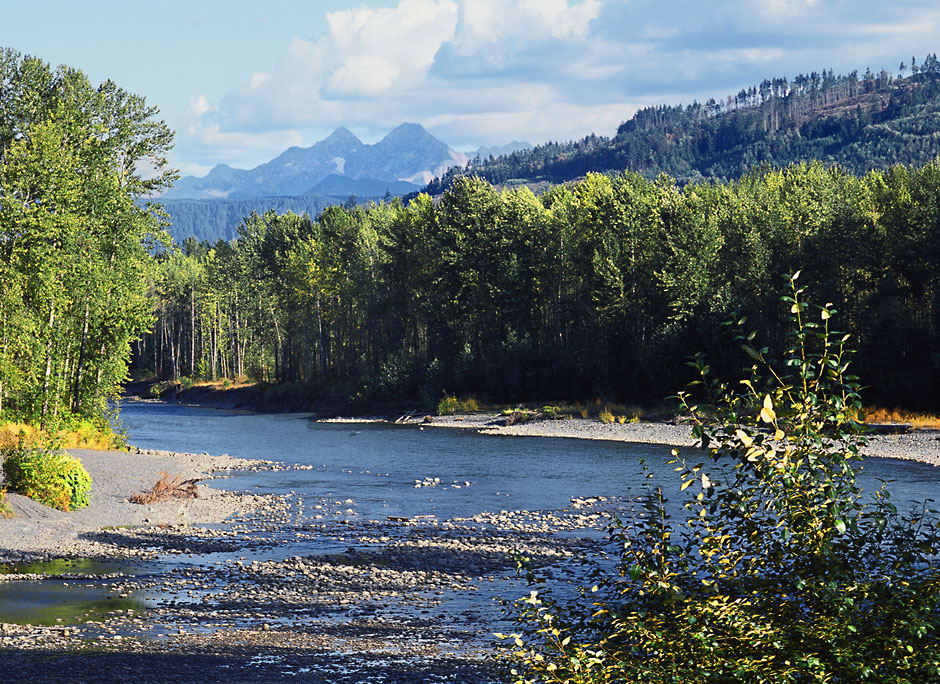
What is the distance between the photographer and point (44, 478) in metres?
30.2

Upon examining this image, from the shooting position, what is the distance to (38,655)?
16547 millimetres

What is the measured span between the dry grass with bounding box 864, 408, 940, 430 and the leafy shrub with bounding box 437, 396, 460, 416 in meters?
34.3

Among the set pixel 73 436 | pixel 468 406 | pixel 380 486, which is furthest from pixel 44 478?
pixel 468 406

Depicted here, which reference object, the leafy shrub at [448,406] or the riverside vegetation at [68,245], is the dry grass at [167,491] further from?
the leafy shrub at [448,406]

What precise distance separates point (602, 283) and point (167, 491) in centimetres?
4824

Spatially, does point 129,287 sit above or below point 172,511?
above

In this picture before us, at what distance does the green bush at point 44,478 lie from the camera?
3003 cm

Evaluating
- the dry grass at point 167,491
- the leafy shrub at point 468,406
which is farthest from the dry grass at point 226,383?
the dry grass at point 167,491

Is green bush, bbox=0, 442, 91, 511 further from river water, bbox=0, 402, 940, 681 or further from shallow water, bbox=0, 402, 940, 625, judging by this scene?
river water, bbox=0, 402, 940, 681

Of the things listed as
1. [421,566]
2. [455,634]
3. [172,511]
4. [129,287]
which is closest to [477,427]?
[129,287]

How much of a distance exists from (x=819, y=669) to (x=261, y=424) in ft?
253

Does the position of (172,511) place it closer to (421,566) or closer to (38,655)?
(421,566)

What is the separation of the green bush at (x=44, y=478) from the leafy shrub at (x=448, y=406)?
1977 inches

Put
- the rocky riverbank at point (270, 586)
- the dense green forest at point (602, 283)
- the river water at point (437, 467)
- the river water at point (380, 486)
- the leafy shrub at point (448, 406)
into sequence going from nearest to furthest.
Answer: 1. the rocky riverbank at point (270, 586)
2. the river water at point (380, 486)
3. the river water at point (437, 467)
4. the dense green forest at point (602, 283)
5. the leafy shrub at point (448, 406)
